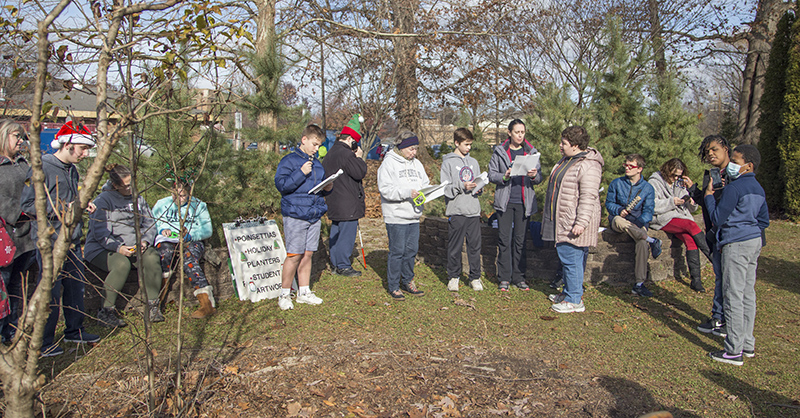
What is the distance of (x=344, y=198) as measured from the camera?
22.1ft

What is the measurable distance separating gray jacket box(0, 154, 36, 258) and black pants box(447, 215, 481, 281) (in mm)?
4101

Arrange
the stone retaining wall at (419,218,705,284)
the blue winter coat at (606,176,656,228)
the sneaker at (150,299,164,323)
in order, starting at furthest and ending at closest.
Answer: the stone retaining wall at (419,218,705,284), the blue winter coat at (606,176,656,228), the sneaker at (150,299,164,323)

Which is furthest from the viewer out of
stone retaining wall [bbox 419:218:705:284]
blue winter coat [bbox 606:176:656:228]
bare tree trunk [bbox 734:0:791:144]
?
bare tree trunk [bbox 734:0:791:144]

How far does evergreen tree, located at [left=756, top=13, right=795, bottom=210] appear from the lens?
40.0ft

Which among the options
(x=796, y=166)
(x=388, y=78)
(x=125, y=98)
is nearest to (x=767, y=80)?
(x=796, y=166)

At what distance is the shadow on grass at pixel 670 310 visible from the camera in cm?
488

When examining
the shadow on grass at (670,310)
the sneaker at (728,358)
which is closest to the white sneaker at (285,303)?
the shadow on grass at (670,310)

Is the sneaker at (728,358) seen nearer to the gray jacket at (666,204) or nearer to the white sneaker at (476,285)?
the white sneaker at (476,285)

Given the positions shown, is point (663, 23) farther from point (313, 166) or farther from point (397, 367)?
point (397, 367)

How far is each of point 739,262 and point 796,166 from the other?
9.88 metres

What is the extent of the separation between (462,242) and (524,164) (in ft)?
A: 3.88

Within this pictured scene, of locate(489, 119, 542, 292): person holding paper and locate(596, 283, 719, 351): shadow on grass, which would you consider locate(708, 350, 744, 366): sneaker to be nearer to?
locate(596, 283, 719, 351): shadow on grass

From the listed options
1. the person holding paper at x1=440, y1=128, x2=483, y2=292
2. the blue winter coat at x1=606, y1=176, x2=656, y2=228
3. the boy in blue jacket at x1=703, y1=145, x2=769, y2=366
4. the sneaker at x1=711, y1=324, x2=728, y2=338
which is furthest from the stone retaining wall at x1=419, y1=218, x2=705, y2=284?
the boy in blue jacket at x1=703, y1=145, x2=769, y2=366

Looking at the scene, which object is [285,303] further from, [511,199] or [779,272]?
[779,272]
